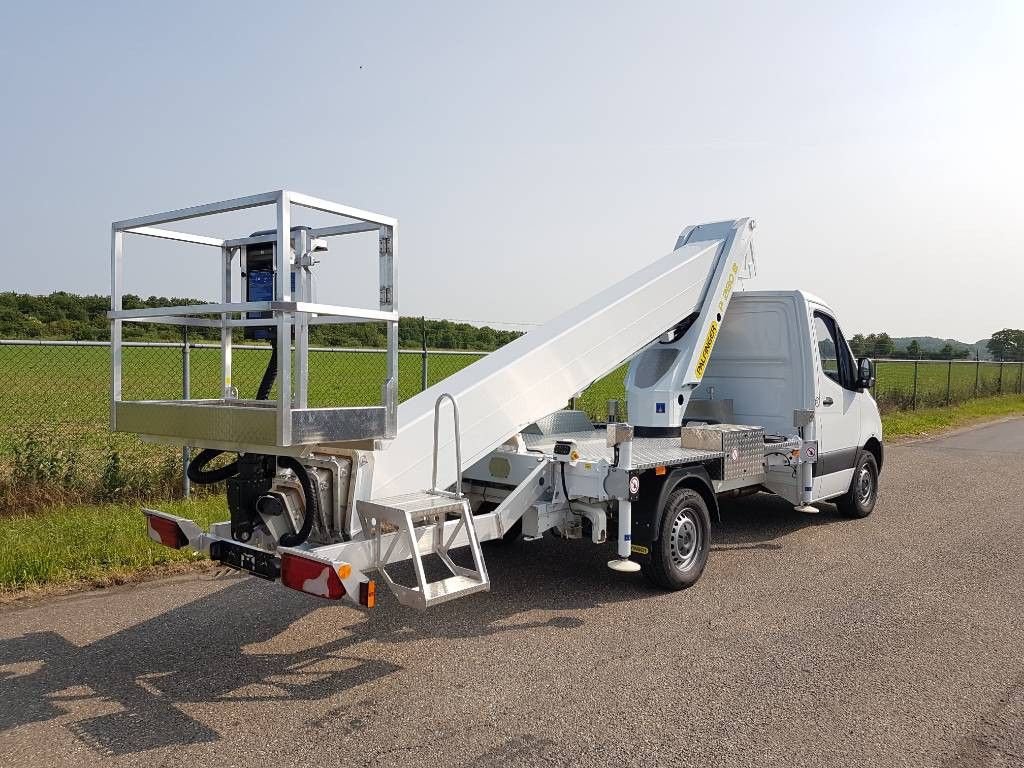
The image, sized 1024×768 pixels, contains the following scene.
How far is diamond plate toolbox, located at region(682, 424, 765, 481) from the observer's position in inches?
267

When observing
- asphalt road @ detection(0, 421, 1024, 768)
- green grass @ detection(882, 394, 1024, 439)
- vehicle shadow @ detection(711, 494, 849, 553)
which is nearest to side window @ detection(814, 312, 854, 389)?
vehicle shadow @ detection(711, 494, 849, 553)

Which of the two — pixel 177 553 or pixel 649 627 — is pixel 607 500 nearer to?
pixel 649 627

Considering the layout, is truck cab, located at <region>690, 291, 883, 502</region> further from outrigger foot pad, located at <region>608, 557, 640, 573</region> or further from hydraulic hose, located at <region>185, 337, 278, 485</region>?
hydraulic hose, located at <region>185, 337, 278, 485</region>

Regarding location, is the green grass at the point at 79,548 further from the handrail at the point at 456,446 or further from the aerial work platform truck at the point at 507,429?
the handrail at the point at 456,446

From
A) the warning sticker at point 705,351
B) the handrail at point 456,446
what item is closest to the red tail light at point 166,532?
the handrail at point 456,446

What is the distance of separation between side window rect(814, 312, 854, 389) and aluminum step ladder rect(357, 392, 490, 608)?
5.03 metres

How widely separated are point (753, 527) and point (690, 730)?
5.01 m

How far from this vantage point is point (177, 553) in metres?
6.97

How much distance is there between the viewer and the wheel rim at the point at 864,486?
915 cm

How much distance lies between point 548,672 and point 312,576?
150 centimetres

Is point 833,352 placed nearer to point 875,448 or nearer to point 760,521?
point 875,448

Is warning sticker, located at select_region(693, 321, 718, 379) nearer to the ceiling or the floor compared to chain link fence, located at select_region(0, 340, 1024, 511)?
nearer to the ceiling

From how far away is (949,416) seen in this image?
74.7 ft

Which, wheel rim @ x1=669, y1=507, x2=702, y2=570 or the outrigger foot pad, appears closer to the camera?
the outrigger foot pad
